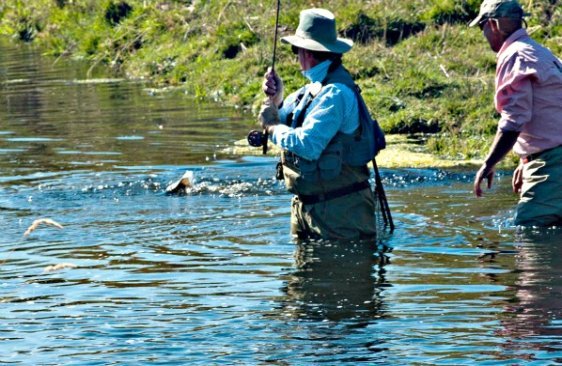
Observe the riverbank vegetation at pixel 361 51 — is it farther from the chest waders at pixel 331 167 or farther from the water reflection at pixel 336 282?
the chest waders at pixel 331 167

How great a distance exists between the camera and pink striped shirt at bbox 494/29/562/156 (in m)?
7.15

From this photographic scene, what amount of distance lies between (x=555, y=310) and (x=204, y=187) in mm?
4842

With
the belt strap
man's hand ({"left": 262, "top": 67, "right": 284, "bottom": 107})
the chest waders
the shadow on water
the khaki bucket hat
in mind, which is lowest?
the shadow on water

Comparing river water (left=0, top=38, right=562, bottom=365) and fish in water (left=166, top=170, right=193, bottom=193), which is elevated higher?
fish in water (left=166, top=170, right=193, bottom=193)

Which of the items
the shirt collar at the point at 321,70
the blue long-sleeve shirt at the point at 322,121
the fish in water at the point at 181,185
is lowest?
the fish in water at the point at 181,185

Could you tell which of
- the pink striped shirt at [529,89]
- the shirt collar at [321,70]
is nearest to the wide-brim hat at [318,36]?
the shirt collar at [321,70]

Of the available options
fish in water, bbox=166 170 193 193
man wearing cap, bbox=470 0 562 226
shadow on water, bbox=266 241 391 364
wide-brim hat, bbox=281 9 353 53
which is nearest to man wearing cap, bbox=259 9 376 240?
wide-brim hat, bbox=281 9 353 53

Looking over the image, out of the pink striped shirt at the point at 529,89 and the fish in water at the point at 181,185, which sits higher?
the pink striped shirt at the point at 529,89

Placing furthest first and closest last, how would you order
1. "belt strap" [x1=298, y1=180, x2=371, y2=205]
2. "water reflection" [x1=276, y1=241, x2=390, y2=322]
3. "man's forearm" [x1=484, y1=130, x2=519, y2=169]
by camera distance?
"belt strap" [x1=298, y1=180, x2=371, y2=205]
"man's forearm" [x1=484, y1=130, x2=519, y2=169]
"water reflection" [x1=276, y1=241, x2=390, y2=322]

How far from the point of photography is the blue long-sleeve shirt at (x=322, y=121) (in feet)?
23.2

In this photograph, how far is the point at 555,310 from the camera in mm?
6141

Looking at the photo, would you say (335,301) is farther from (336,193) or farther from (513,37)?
(513,37)

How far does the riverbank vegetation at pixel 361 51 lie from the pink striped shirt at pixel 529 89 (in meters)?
4.05

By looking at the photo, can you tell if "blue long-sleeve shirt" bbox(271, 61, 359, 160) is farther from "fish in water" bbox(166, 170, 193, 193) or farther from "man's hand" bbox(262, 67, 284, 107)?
"fish in water" bbox(166, 170, 193, 193)
